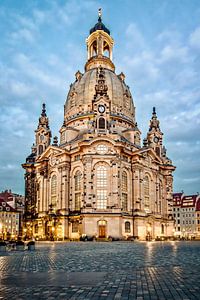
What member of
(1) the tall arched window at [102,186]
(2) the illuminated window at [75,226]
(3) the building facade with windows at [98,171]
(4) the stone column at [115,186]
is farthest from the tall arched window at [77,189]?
(4) the stone column at [115,186]

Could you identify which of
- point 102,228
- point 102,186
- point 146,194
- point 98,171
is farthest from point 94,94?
point 102,228

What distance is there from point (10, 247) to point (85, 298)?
30.7 m

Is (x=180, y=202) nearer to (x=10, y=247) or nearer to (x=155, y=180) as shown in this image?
(x=155, y=180)

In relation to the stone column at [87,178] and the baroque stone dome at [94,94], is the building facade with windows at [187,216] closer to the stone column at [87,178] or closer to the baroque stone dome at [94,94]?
the baroque stone dome at [94,94]

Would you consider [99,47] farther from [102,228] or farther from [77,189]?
[102,228]

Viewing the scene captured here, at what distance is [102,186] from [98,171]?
351cm

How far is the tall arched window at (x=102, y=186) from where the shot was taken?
79.7 meters

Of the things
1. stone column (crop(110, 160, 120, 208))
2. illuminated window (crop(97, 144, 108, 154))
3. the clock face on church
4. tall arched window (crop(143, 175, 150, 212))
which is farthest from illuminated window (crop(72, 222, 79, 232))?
the clock face on church

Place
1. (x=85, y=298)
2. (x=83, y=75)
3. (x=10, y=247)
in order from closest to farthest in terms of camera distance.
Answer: (x=85, y=298), (x=10, y=247), (x=83, y=75)

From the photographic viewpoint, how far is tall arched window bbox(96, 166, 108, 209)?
7965cm

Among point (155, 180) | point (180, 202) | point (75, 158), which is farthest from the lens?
point (180, 202)

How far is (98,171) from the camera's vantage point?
265ft

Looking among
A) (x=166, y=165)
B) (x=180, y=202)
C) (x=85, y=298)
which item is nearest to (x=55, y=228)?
(x=166, y=165)

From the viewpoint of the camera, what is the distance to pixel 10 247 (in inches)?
1496
